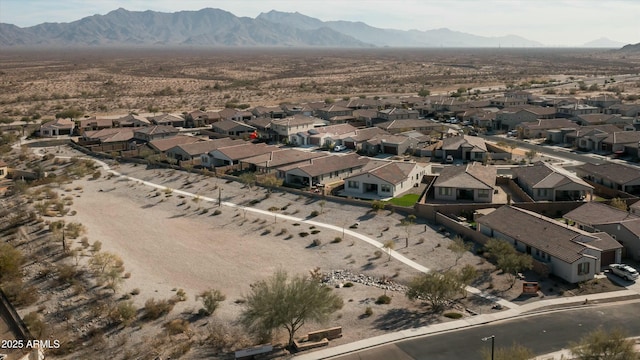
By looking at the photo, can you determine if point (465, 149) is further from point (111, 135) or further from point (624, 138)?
point (111, 135)

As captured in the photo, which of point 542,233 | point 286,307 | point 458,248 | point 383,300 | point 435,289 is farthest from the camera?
point 542,233

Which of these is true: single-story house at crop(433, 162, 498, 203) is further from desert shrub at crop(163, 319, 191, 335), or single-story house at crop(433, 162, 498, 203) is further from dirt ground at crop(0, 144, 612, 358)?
desert shrub at crop(163, 319, 191, 335)

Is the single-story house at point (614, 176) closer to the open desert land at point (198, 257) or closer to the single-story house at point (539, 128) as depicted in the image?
the open desert land at point (198, 257)

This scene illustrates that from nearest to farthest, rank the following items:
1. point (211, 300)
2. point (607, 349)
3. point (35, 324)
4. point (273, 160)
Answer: point (607, 349), point (35, 324), point (211, 300), point (273, 160)

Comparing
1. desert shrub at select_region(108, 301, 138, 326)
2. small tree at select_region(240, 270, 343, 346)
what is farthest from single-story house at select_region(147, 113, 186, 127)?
small tree at select_region(240, 270, 343, 346)

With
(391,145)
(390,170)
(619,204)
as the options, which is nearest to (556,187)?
(619,204)

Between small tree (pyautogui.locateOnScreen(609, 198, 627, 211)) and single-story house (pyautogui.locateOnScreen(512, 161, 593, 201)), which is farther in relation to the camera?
single-story house (pyautogui.locateOnScreen(512, 161, 593, 201))

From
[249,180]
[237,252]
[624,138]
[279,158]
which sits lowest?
[237,252]

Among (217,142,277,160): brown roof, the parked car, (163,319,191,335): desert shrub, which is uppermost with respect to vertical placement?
(217,142,277,160): brown roof
